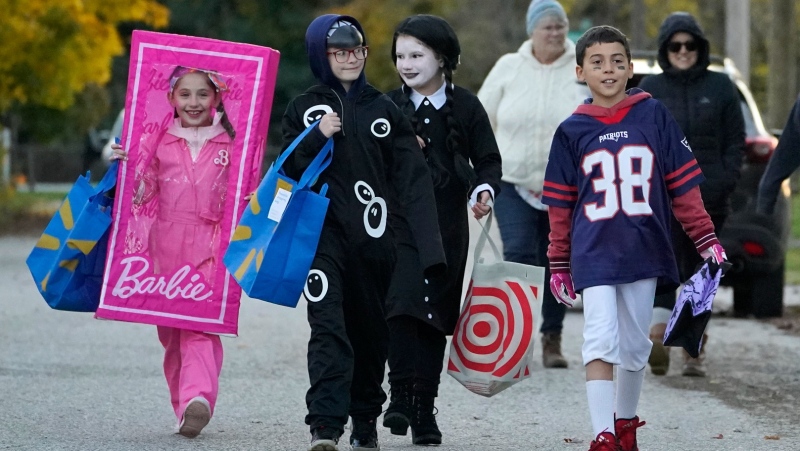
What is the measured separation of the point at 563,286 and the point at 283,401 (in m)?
2.30

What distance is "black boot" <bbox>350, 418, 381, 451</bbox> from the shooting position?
6141 mm

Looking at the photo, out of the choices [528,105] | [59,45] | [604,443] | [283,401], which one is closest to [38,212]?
[59,45]

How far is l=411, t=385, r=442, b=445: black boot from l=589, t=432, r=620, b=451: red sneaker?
1.02 m

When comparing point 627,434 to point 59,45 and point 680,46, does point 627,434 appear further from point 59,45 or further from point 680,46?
point 59,45

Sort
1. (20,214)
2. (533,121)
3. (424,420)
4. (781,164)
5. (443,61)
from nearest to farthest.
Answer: (424,420) → (443,61) → (781,164) → (533,121) → (20,214)

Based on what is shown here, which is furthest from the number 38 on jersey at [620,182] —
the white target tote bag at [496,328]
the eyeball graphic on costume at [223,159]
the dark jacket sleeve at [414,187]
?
the eyeball graphic on costume at [223,159]

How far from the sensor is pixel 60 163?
180 ft

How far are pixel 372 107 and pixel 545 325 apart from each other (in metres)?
3.44

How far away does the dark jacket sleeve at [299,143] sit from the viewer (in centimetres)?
591

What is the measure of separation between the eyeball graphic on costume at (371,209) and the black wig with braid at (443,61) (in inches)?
28.7

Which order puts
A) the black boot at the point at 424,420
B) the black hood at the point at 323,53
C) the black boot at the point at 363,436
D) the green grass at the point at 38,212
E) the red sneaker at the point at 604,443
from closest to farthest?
the red sneaker at the point at 604,443
the black hood at the point at 323,53
the black boot at the point at 363,436
the black boot at the point at 424,420
the green grass at the point at 38,212

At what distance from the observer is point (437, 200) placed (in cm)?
676

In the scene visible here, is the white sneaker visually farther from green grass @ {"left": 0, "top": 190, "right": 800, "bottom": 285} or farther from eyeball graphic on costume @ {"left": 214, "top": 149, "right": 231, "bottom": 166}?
green grass @ {"left": 0, "top": 190, "right": 800, "bottom": 285}

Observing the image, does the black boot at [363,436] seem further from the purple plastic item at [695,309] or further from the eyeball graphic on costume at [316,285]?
the purple plastic item at [695,309]
